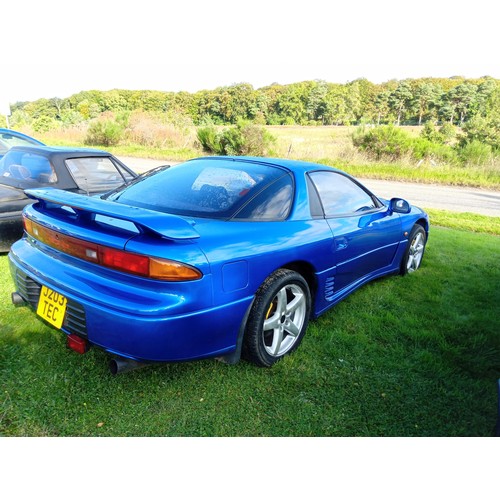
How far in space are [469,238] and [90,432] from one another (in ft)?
20.1

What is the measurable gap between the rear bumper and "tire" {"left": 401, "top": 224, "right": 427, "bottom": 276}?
2.61 meters

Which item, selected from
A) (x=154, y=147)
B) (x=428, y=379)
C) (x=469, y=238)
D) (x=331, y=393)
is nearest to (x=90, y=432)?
(x=331, y=393)

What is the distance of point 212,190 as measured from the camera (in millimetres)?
2555

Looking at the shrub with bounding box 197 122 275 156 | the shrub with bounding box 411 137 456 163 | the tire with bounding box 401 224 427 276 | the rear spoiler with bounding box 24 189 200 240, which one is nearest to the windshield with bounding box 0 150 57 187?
the rear spoiler with bounding box 24 189 200 240

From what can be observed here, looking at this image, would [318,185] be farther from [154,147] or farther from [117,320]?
[154,147]

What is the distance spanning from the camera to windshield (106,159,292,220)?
2.39m

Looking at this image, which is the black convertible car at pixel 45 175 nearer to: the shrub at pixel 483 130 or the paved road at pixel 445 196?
the paved road at pixel 445 196

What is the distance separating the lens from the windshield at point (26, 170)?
4.33 m

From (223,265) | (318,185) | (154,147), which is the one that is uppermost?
(318,185)

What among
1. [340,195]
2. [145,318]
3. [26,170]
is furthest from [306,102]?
[145,318]

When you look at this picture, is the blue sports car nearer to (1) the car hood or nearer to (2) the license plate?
(2) the license plate

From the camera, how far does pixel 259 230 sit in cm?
230

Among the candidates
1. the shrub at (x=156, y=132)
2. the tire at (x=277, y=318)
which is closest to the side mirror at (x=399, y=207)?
the tire at (x=277, y=318)

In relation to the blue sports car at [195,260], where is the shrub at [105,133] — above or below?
below
